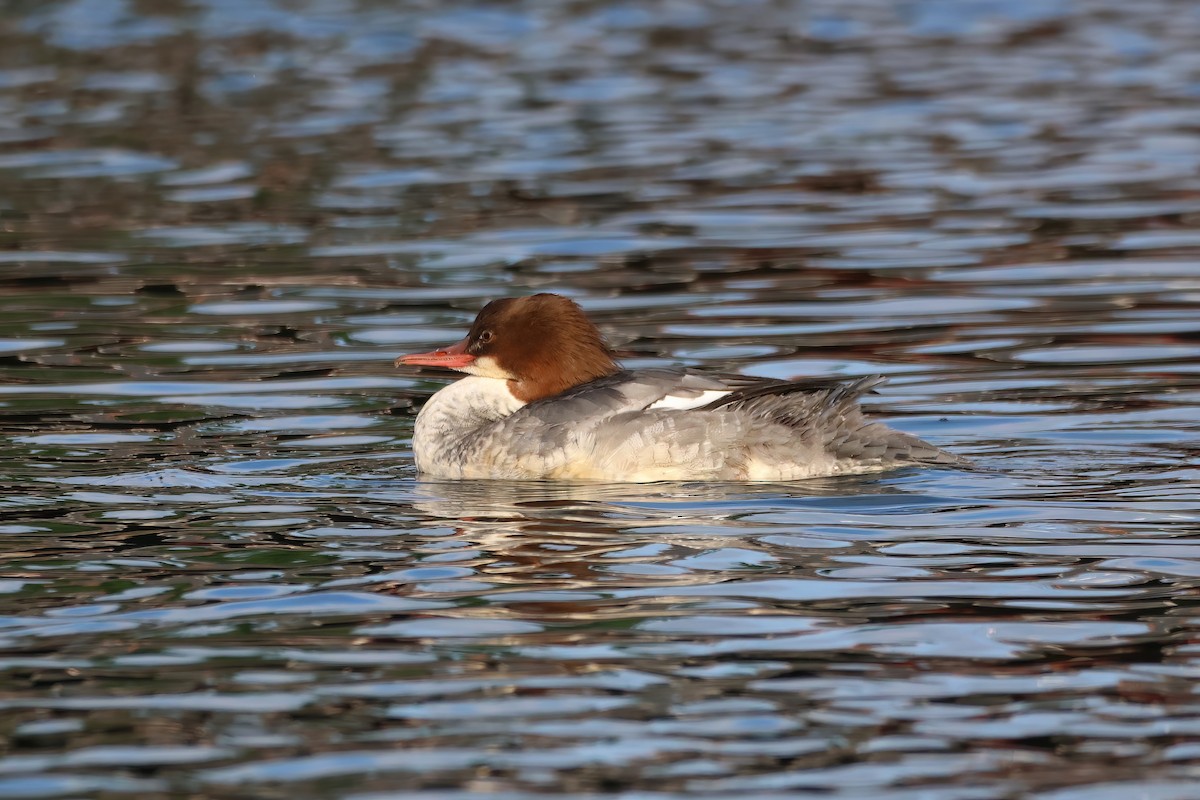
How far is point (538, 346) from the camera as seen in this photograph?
908 centimetres

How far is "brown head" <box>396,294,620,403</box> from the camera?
9.04 metres

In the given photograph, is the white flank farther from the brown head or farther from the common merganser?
the brown head

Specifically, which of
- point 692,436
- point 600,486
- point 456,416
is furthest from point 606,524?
point 456,416

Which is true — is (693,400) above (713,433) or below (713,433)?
above

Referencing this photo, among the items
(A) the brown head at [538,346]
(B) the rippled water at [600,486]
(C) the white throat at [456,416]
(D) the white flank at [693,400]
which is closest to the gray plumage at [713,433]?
(D) the white flank at [693,400]

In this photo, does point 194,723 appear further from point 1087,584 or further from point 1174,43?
point 1174,43

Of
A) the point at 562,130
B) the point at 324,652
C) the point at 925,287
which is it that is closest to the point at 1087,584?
the point at 324,652

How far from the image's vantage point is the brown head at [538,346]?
9039mm

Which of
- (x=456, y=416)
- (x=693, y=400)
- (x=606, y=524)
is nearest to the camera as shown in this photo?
(x=606, y=524)

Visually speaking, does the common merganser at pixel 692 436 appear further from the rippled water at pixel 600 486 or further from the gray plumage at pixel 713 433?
the rippled water at pixel 600 486

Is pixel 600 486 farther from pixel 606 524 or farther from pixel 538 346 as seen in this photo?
pixel 538 346

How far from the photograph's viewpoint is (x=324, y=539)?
24.0ft

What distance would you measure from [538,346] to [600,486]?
0.98 meters

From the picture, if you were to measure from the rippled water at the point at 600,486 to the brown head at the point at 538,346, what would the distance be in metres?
0.64
